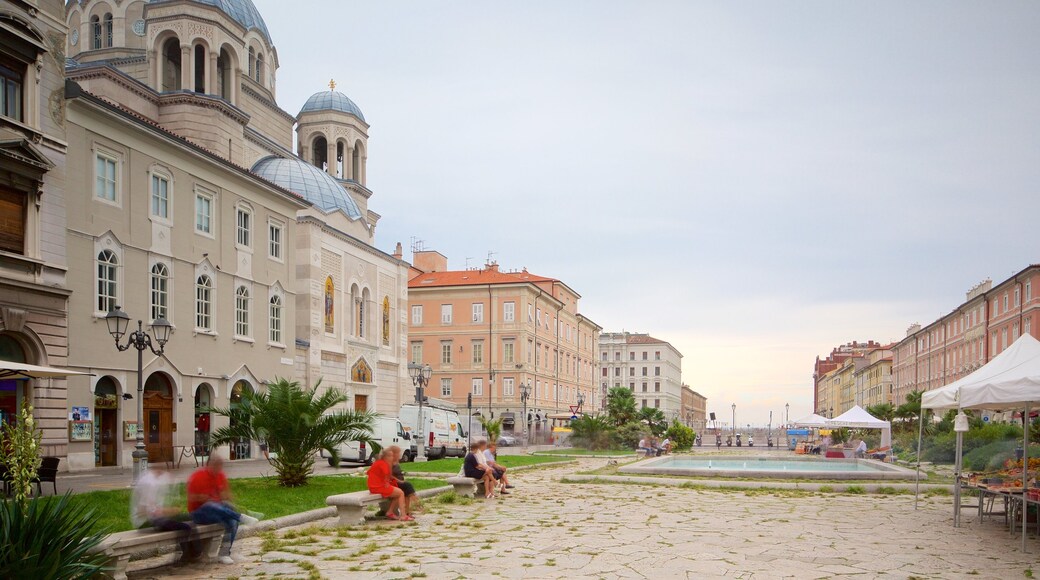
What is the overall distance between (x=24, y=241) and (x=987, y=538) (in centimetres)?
2118

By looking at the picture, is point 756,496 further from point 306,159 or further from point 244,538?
point 306,159

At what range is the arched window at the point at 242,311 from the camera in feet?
105

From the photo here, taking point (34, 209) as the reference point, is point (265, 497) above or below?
below

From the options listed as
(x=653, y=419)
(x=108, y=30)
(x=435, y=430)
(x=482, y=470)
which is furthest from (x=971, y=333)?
(x=108, y=30)

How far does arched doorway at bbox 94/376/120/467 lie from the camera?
24781 millimetres

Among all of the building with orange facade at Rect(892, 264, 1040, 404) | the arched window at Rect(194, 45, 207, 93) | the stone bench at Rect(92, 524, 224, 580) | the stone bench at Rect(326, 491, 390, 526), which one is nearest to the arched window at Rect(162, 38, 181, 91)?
the arched window at Rect(194, 45, 207, 93)

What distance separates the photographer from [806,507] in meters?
16.4

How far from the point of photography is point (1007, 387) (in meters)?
12.1

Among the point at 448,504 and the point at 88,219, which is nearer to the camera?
the point at 448,504

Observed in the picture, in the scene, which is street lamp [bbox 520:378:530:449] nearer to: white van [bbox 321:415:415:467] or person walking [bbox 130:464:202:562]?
white van [bbox 321:415:415:467]

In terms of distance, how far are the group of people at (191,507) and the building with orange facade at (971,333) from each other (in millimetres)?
45694

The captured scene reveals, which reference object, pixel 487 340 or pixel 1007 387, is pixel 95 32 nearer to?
pixel 487 340

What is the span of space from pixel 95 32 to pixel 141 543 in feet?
132

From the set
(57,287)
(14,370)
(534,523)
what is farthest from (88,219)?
(534,523)
